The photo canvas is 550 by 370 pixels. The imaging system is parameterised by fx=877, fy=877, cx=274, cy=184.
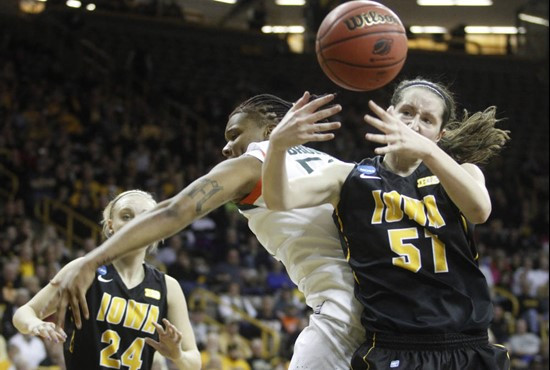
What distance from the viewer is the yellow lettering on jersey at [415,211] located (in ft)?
10.9

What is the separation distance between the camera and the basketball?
3479 mm

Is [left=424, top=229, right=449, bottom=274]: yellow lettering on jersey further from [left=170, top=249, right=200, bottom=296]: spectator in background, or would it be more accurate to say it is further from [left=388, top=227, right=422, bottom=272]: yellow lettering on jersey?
[left=170, top=249, right=200, bottom=296]: spectator in background

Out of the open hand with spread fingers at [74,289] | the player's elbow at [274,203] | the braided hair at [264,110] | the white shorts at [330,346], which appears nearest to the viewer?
the open hand with spread fingers at [74,289]

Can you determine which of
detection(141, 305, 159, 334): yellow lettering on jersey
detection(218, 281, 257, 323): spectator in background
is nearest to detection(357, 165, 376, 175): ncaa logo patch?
detection(141, 305, 159, 334): yellow lettering on jersey

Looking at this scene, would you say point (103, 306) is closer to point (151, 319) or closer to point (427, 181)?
point (151, 319)

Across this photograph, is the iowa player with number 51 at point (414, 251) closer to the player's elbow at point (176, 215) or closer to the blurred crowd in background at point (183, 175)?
the player's elbow at point (176, 215)

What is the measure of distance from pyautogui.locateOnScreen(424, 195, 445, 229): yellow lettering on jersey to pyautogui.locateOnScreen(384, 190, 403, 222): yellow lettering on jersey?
0.11m

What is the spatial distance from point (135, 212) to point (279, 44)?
16.4 m

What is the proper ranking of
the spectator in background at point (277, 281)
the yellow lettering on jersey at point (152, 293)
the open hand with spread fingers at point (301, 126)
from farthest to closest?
the spectator in background at point (277, 281)
the yellow lettering on jersey at point (152, 293)
the open hand with spread fingers at point (301, 126)

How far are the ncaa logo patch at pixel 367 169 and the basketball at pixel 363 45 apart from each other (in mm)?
331

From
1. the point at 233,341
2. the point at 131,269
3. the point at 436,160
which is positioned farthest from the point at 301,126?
the point at 233,341

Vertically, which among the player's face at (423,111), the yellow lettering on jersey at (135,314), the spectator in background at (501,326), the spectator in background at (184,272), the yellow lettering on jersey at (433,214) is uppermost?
the player's face at (423,111)

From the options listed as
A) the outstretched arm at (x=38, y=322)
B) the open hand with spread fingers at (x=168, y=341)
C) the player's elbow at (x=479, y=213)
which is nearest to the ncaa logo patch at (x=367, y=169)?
the player's elbow at (x=479, y=213)

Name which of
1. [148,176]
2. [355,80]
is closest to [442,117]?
[355,80]
